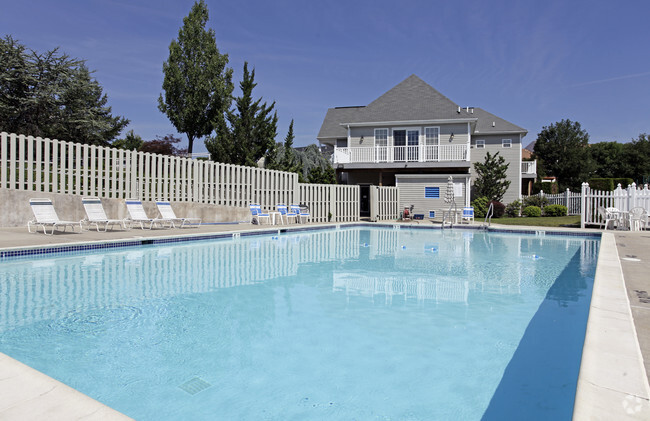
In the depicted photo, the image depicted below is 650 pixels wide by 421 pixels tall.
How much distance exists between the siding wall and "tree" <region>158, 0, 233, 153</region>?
17232 mm

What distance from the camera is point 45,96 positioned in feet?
75.7

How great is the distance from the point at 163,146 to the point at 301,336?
35645 mm

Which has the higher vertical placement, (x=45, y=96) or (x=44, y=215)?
(x=45, y=96)

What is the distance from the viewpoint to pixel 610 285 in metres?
4.63

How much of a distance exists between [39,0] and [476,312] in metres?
23.3

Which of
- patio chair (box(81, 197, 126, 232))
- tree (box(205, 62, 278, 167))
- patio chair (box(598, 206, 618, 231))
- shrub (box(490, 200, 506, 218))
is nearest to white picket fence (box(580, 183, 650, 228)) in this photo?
patio chair (box(598, 206, 618, 231))

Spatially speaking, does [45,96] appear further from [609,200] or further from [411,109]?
[609,200]

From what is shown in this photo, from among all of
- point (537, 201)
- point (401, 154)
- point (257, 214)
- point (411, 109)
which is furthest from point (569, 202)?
point (257, 214)

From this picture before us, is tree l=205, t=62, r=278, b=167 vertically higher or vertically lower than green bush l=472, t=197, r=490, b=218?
higher

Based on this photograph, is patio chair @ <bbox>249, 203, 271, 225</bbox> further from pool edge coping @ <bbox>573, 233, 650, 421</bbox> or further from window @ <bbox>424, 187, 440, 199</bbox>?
pool edge coping @ <bbox>573, 233, 650, 421</bbox>

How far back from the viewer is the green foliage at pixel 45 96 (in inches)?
874

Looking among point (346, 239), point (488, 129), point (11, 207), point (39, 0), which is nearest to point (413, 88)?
point (488, 129)

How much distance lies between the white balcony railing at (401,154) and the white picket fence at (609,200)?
24.9 ft

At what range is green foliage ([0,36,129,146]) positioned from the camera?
22188 millimetres
